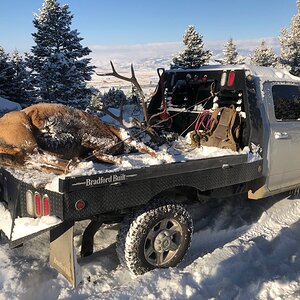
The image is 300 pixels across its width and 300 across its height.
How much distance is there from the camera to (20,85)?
24781 millimetres

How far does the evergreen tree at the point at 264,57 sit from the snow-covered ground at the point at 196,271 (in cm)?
4813

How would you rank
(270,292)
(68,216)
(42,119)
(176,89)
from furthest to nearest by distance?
(176,89)
(42,119)
(270,292)
(68,216)

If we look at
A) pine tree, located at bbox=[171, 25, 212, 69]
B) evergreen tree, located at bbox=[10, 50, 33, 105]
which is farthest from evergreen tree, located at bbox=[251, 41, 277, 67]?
evergreen tree, located at bbox=[10, 50, 33, 105]

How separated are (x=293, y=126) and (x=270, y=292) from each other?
2698 millimetres

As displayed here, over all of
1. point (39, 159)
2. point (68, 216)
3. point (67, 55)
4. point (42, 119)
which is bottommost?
point (68, 216)

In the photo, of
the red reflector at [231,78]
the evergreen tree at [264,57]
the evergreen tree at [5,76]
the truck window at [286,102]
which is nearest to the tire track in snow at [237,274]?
the truck window at [286,102]

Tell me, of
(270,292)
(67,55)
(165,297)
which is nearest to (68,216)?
(165,297)

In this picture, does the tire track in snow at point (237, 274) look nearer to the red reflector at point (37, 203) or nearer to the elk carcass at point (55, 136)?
the red reflector at point (37, 203)

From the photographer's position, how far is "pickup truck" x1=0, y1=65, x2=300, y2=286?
3367 millimetres

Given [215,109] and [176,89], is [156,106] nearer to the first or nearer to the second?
[176,89]

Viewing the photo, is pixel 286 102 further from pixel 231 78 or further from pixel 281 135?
pixel 231 78

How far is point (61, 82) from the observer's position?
23.1 metres

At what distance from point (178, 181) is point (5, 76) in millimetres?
22562

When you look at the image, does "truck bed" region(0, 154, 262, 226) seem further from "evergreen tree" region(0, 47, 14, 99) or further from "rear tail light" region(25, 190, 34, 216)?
"evergreen tree" region(0, 47, 14, 99)
